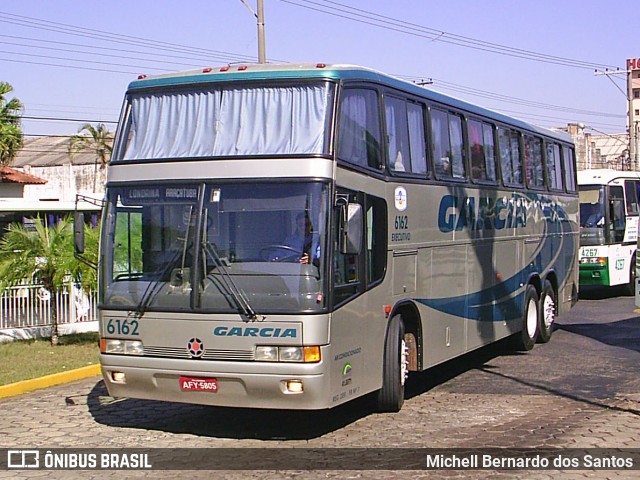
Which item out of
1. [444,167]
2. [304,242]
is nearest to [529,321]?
[444,167]

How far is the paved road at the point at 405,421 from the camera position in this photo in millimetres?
8609

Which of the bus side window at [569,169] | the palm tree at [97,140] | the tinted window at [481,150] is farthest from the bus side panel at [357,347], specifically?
the palm tree at [97,140]

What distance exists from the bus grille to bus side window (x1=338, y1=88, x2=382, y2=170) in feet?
6.72

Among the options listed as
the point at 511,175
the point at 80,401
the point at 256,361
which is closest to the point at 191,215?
the point at 256,361

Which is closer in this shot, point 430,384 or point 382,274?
point 382,274

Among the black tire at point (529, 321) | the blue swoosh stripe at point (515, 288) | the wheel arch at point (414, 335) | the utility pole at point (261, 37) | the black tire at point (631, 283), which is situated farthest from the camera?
the black tire at point (631, 283)

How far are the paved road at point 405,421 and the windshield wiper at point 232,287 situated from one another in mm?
1335

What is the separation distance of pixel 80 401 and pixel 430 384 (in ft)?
14.7

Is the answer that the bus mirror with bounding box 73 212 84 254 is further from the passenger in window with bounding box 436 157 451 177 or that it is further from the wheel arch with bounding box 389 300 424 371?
the passenger in window with bounding box 436 157 451 177

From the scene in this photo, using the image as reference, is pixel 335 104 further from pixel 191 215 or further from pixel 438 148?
pixel 438 148

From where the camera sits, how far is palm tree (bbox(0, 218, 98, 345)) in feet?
48.9

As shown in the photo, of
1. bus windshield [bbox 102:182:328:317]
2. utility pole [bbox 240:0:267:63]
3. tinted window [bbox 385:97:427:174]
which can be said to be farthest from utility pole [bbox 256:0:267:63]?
bus windshield [bbox 102:182:328:317]

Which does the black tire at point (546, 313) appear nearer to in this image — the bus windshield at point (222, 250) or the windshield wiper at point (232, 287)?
the bus windshield at point (222, 250)

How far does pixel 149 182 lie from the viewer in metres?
8.94
